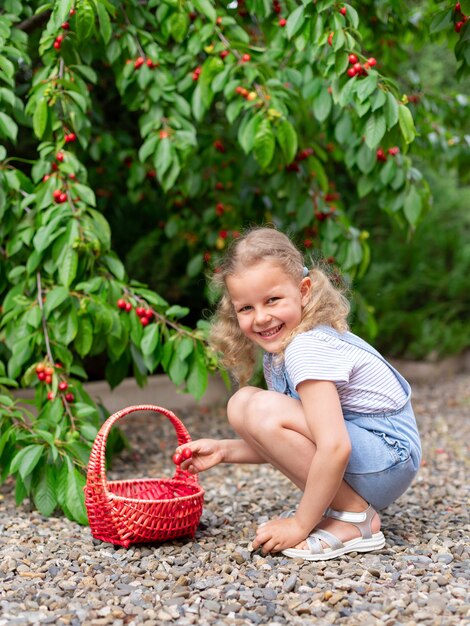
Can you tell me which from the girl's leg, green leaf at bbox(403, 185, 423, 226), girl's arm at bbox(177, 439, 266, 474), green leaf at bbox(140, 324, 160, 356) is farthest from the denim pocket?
green leaf at bbox(403, 185, 423, 226)

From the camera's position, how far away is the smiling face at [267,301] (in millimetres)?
1825

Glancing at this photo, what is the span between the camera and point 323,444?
1.70 meters

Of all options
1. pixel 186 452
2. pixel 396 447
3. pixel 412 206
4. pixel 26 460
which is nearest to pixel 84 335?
pixel 26 460

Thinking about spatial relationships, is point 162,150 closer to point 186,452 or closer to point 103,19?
point 103,19

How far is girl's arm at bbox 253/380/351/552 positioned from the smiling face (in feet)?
0.58

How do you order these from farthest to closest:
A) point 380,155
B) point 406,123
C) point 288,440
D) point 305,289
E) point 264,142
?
point 380,155 < point 264,142 < point 406,123 < point 305,289 < point 288,440

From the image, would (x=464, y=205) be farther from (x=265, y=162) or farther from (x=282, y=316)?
(x=282, y=316)

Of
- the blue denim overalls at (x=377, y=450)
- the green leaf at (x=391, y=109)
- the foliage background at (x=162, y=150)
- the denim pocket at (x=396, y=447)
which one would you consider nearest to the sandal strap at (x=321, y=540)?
the blue denim overalls at (x=377, y=450)

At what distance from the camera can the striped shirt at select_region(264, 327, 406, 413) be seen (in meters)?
1.74

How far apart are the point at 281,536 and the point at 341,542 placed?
0.14 metres

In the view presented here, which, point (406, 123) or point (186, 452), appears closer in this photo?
point (186, 452)

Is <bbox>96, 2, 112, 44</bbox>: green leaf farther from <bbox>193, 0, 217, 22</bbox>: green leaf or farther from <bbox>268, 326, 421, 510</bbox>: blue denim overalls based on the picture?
<bbox>268, 326, 421, 510</bbox>: blue denim overalls

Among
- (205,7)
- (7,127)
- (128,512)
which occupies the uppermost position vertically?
(205,7)

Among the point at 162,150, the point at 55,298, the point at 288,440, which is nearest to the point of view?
the point at 288,440
